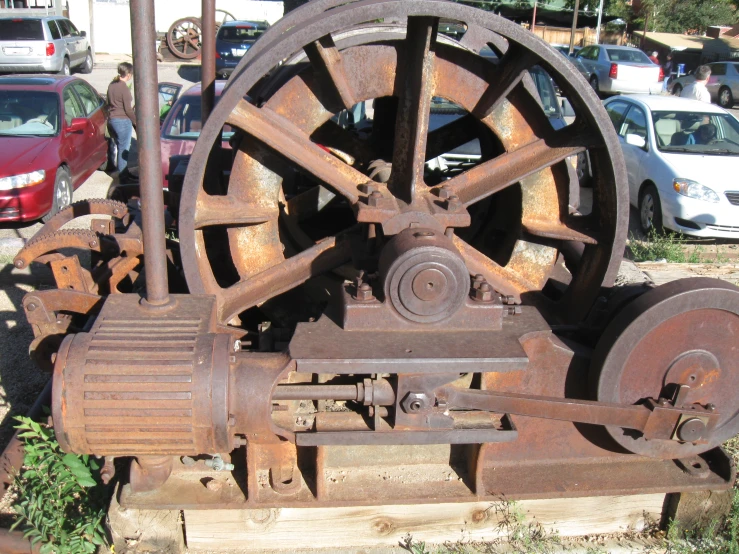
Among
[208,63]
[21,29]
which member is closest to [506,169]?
[208,63]

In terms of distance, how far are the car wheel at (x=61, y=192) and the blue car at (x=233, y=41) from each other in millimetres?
12547

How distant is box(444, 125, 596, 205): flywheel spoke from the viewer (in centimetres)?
334

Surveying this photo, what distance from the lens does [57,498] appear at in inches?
132

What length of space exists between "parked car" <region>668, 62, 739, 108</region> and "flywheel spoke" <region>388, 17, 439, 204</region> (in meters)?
20.8

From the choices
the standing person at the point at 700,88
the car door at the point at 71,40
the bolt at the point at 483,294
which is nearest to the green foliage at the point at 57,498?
the bolt at the point at 483,294

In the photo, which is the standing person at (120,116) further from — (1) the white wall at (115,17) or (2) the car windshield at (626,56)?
(1) the white wall at (115,17)

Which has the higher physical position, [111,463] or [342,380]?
[342,380]

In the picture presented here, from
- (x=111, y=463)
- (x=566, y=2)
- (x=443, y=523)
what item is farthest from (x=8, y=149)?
(x=566, y=2)

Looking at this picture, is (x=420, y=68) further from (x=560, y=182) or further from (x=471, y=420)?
(x=471, y=420)

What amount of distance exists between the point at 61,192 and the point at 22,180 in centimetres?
69

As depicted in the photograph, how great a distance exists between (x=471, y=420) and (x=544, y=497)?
0.47 meters

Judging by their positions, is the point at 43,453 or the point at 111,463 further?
the point at 43,453

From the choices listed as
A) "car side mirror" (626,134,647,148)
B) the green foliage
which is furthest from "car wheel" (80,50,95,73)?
the green foliage

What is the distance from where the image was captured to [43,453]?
3420 mm
